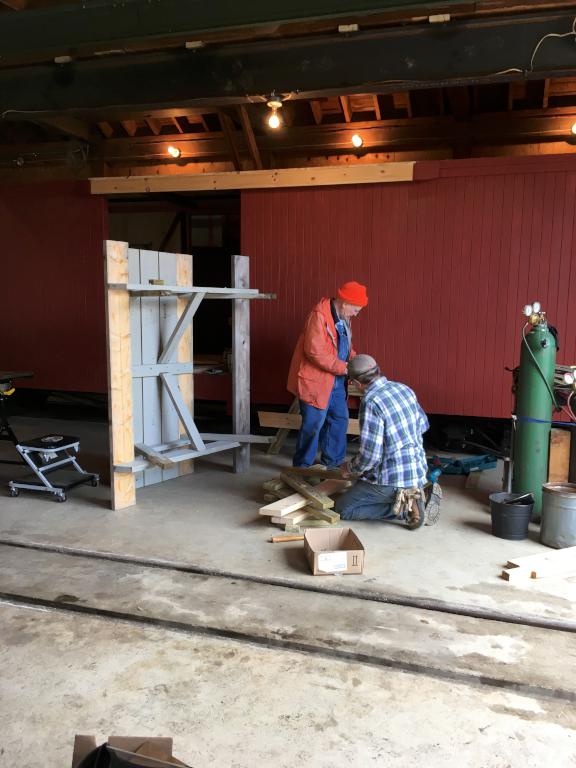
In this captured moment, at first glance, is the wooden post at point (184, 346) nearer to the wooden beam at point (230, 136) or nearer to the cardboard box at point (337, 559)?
the cardboard box at point (337, 559)

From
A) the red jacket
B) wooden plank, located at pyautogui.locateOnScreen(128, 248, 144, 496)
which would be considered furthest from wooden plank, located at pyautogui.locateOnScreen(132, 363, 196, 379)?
the red jacket

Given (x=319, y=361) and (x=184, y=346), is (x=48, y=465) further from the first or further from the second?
(x=319, y=361)

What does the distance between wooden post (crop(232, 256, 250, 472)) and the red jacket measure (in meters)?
0.79

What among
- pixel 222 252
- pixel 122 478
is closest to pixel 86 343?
pixel 222 252

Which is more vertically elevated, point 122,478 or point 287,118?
point 287,118

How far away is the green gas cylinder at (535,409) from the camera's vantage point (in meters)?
5.00

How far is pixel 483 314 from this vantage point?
7230mm

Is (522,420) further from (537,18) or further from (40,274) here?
(40,274)

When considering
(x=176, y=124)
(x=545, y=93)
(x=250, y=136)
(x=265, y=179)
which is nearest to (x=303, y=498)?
(x=265, y=179)

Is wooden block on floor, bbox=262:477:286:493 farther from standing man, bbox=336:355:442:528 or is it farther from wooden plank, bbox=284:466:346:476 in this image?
standing man, bbox=336:355:442:528

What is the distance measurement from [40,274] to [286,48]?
18.0 ft

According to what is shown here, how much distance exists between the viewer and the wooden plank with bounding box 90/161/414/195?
7.27 meters

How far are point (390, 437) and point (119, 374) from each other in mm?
2279

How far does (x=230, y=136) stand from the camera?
8.64m
